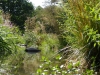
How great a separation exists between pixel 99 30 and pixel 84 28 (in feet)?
0.57

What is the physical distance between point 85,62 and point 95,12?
2.22 feet

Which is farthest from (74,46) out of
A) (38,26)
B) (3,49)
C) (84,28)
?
(38,26)

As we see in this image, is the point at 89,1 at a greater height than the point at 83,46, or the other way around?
the point at 89,1

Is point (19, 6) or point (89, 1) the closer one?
point (89, 1)

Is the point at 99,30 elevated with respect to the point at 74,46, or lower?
elevated

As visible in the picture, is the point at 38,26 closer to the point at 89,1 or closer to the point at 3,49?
the point at 3,49

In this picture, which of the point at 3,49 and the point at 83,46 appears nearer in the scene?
the point at 83,46

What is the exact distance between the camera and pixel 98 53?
3074mm

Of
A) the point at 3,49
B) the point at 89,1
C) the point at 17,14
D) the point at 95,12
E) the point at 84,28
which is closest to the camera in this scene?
the point at 95,12

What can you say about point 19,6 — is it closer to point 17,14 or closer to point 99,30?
point 17,14

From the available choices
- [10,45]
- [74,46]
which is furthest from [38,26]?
[74,46]

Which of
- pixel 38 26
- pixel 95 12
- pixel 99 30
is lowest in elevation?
pixel 38 26

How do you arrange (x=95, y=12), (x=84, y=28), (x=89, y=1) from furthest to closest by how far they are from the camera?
(x=89, y=1), (x=84, y=28), (x=95, y=12)

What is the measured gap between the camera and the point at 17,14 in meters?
32.4
